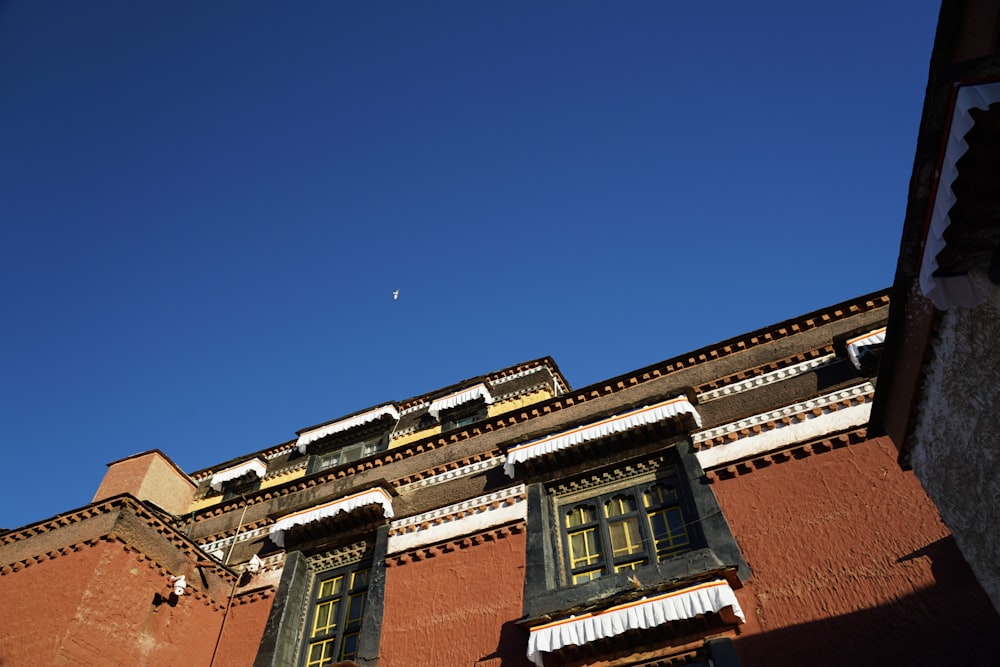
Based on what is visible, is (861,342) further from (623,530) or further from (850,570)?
(623,530)

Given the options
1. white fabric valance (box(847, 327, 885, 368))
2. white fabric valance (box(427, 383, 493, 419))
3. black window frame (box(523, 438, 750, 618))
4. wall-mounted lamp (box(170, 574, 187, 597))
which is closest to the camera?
black window frame (box(523, 438, 750, 618))

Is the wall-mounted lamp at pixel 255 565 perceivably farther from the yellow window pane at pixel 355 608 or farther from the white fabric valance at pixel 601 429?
the white fabric valance at pixel 601 429

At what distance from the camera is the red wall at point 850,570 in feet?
22.6

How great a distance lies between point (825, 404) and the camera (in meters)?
9.81

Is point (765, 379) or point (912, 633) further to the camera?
point (765, 379)

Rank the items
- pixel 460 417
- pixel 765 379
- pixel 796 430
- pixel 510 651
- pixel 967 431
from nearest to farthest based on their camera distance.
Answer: pixel 967 431 < pixel 510 651 < pixel 796 430 < pixel 765 379 < pixel 460 417

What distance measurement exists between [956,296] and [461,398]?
1135 centimetres

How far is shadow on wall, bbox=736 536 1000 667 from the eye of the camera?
21.8 feet

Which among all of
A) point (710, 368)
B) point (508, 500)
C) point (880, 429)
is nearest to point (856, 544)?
point (880, 429)

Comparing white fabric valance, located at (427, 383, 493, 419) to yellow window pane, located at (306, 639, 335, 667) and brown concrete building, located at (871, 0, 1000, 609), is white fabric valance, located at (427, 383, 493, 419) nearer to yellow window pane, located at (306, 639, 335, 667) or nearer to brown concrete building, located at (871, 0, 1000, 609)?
yellow window pane, located at (306, 639, 335, 667)

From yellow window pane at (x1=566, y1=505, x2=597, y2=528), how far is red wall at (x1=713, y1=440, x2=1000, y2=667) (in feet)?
6.55

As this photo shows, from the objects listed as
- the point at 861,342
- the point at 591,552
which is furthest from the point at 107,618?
the point at 861,342

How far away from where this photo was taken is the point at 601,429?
1079 centimetres

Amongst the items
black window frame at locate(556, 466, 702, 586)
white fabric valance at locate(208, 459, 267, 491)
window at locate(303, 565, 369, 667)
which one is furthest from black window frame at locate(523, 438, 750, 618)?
white fabric valance at locate(208, 459, 267, 491)
